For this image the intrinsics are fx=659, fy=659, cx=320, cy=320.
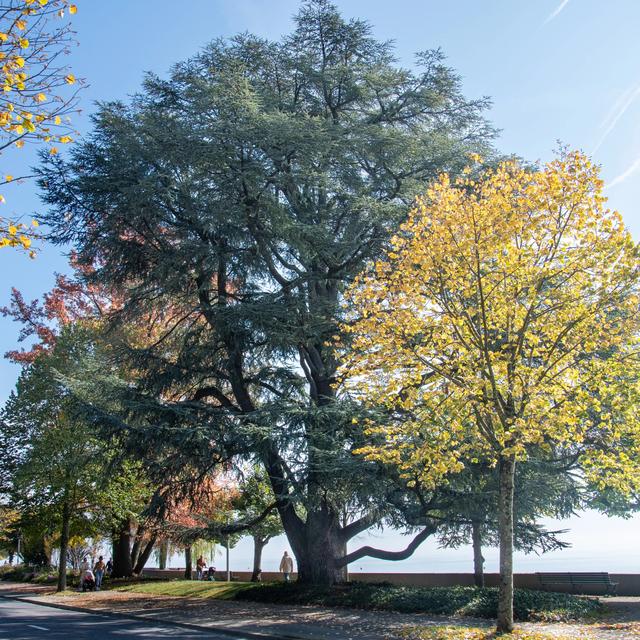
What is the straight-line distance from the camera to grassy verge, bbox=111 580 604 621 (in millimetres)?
14922

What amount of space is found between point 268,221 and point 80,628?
11441mm

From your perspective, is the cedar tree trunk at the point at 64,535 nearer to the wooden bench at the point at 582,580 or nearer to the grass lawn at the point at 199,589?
the grass lawn at the point at 199,589

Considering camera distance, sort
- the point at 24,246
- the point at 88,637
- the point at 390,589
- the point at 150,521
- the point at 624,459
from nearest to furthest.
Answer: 1. the point at 24,246
2. the point at 624,459
3. the point at 88,637
4. the point at 390,589
5. the point at 150,521

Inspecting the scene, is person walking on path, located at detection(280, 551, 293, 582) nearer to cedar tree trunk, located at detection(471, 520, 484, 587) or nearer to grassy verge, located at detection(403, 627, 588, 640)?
cedar tree trunk, located at detection(471, 520, 484, 587)

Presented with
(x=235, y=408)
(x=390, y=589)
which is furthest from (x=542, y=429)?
(x=235, y=408)

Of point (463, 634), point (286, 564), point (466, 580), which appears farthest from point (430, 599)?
point (286, 564)

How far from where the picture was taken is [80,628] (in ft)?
50.2

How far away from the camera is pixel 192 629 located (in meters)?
15.1

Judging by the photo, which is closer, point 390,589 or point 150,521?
point 390,589

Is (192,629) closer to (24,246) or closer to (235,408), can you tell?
(235,408)

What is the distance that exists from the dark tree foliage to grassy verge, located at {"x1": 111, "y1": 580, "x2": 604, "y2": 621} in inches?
44.3

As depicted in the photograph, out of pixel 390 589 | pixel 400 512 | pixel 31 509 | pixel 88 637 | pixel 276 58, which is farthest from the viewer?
pixel 31 509

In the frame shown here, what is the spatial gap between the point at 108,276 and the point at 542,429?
47.8 ft

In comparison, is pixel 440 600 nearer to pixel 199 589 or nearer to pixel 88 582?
pixel 199 589
